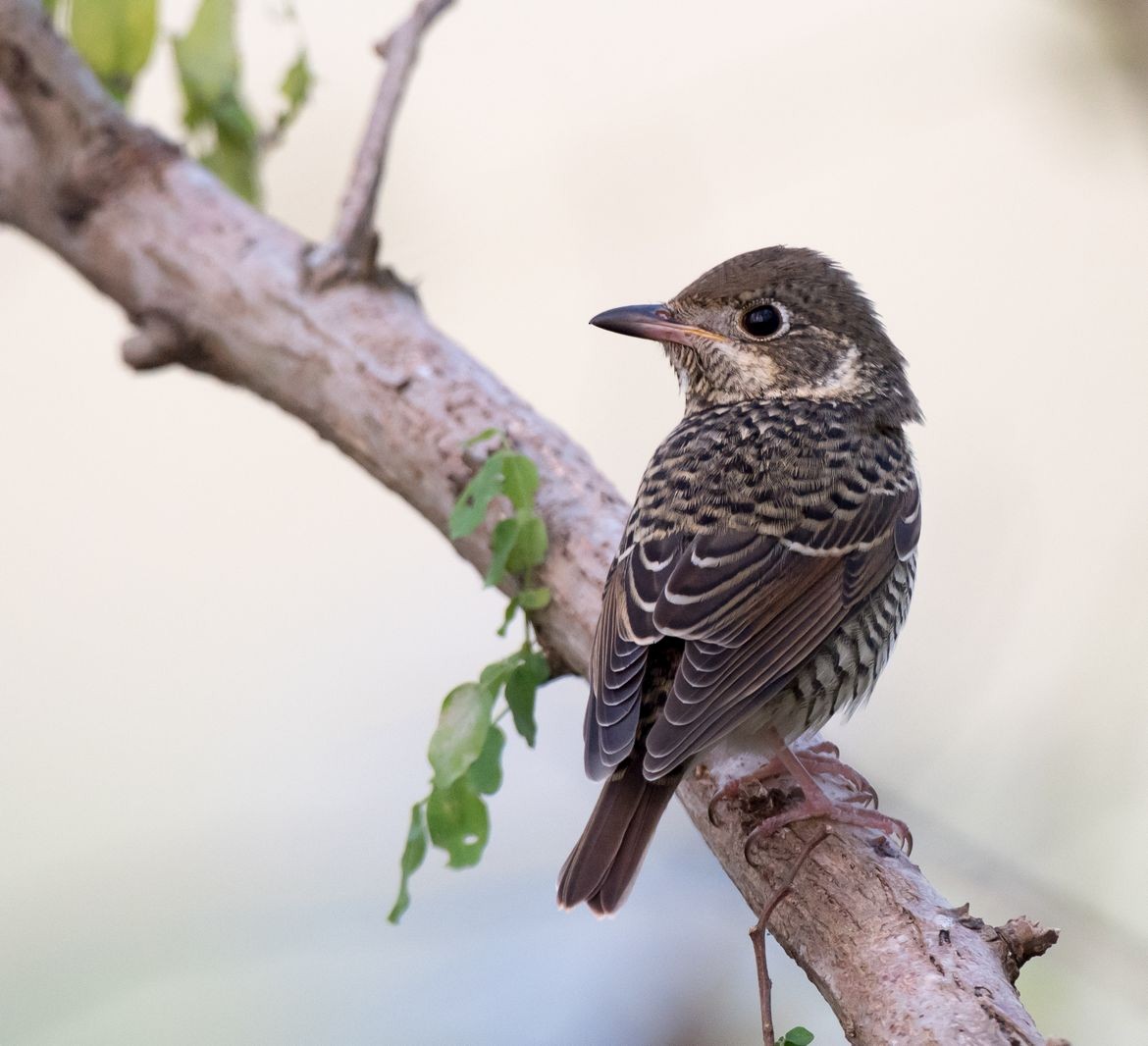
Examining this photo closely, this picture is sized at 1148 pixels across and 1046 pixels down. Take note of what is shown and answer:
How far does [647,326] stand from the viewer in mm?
3928

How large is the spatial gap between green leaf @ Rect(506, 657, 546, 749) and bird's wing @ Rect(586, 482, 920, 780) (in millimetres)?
276

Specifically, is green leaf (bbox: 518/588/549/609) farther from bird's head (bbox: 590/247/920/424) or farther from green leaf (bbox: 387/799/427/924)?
bird's head (bbox: 590/247/920/424)

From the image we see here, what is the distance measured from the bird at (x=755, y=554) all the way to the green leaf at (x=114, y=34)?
5.99 feet

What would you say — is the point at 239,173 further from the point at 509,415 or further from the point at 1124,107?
the point at 1124,107

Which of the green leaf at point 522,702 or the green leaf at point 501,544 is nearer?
the green leaf at point 522,702

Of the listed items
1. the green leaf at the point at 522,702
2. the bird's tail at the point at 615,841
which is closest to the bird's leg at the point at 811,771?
the bird's tail at the point at 615,841

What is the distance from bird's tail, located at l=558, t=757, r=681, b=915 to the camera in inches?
120

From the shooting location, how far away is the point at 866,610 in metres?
3.56

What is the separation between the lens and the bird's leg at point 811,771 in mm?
3336

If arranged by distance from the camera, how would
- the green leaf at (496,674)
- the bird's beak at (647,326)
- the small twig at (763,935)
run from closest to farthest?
1. the small twig at (763,935)
2. the green leaf at (496,674)
3. the bird's beak at (647,326)

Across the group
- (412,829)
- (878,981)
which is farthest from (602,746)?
(878,981)

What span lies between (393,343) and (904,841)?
191cm

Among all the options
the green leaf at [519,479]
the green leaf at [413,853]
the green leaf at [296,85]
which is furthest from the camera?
the green leaf at [296,85]

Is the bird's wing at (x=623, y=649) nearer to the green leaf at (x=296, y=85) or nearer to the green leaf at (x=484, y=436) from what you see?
the green leaf at (x=484, y=436)
